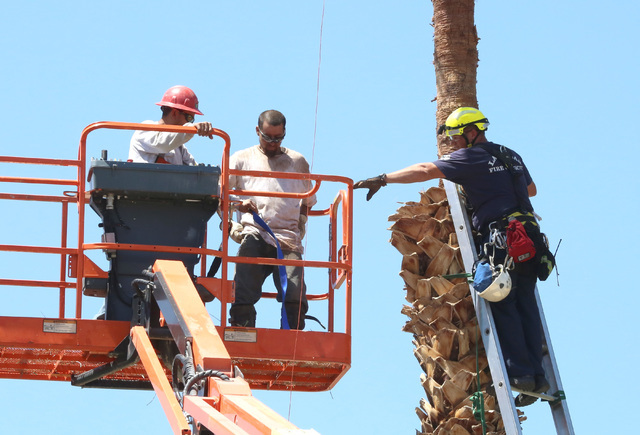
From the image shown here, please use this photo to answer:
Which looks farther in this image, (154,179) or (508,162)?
(508,162)

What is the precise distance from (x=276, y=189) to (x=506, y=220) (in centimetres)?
214

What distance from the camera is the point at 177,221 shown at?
10820 mm

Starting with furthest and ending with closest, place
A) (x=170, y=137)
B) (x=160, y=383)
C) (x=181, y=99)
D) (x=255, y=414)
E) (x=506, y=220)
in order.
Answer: (x=181, y=99), (x=170, y=137), (x=506, y=220), (x=160, y=383), (x=255, y=414)

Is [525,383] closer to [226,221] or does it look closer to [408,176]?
[408,176]

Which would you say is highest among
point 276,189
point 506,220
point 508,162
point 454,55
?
point 454,55

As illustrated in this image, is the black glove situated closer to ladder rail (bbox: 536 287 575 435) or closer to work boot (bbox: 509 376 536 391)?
ladder rail (bbox: 536 287 575 435)

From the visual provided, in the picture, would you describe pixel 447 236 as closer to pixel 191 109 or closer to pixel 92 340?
pixel 191 109

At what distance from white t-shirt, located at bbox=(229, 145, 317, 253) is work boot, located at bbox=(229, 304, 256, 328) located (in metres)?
0.62

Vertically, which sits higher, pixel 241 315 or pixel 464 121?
pixel 464 121

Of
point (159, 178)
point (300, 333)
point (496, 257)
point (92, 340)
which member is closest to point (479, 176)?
point (496, 257)

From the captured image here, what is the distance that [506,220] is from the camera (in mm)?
10727

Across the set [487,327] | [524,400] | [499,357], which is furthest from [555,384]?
[487,327]

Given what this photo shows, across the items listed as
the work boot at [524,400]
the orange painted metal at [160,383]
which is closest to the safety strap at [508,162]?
the work boot at [524,400]

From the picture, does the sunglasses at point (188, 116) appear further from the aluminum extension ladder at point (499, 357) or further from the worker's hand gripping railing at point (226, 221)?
the aluminum extension ladder at point (499, 357)
